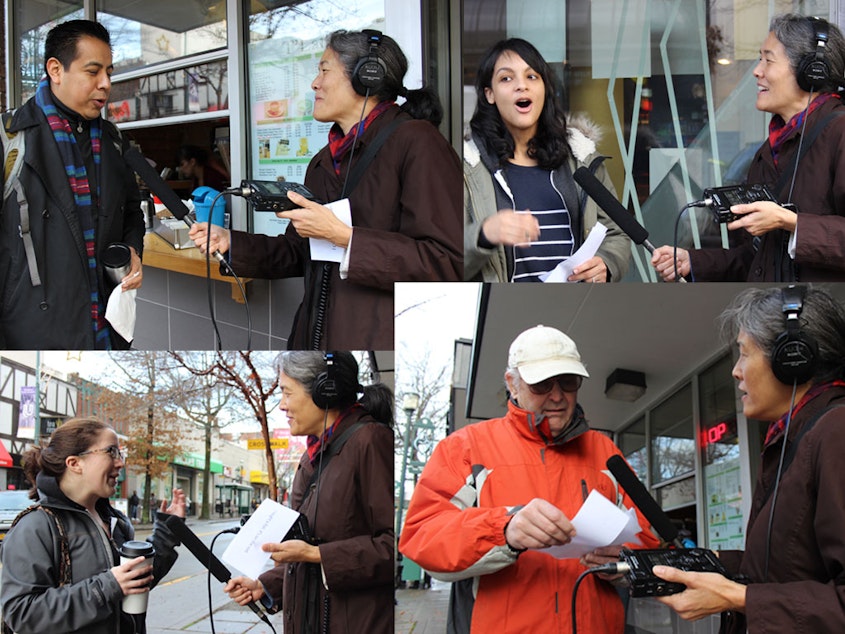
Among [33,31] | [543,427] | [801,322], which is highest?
[33,31]

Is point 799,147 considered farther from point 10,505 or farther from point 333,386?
point 10,505

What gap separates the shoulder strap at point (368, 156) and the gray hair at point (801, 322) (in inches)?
46.6

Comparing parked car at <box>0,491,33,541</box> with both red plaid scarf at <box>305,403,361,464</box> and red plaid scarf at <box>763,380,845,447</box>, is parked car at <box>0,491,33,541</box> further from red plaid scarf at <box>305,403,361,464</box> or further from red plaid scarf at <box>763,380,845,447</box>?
red plaid scarf at <box>763,380,845,447</box>

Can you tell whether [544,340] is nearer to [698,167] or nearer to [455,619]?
[455,619]

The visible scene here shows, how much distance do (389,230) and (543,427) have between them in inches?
35.6

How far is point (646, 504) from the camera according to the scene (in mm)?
2572

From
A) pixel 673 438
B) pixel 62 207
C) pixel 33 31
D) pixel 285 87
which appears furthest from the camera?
pixel 33 31

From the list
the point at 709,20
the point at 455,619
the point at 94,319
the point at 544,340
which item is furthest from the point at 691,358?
the point at 94,319

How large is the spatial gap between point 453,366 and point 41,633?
124 cm

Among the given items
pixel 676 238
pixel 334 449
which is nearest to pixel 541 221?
pixel 676 238

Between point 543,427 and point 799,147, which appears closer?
point 543,427

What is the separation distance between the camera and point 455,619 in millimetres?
2609

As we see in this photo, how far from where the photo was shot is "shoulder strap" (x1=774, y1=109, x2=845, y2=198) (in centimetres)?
291

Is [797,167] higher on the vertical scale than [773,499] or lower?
higher
